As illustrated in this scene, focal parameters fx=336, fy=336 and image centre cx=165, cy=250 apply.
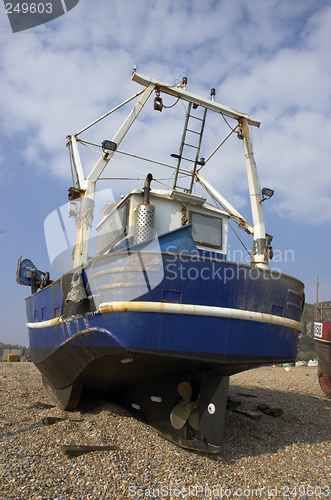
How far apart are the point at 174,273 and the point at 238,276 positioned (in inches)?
35.4

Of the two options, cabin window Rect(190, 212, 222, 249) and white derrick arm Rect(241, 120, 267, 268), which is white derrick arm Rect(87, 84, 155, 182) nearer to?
cabin window Rect(190, 212, 222, 249)

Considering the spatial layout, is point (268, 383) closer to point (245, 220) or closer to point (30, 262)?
point (245, 220)

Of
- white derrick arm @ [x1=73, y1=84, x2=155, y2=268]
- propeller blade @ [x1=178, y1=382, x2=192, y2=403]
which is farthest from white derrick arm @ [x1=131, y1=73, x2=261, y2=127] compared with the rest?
propeller blade @ [x1=178, y1=382, x2=192, y2=403]

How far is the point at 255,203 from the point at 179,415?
179 inches

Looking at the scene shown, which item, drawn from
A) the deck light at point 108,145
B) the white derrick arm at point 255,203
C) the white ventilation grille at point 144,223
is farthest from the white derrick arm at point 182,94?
the white ventilation grille at point 144,223

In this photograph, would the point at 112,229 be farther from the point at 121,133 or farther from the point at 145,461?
the point at 145,461

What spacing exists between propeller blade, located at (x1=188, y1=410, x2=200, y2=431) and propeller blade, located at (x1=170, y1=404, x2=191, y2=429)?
0.20ft

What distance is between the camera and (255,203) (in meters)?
7.28

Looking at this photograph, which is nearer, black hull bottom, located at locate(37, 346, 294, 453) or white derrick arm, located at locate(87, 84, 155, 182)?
black hull bottom, located at locate(37, 346, 294, 453)

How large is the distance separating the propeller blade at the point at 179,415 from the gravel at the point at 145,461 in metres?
0.30

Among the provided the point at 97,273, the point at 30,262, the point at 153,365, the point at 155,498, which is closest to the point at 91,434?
the point at 153,365

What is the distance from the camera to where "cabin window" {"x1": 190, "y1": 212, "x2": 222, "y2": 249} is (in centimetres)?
629

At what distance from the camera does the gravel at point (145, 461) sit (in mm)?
3473

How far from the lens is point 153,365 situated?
461 centimetres
